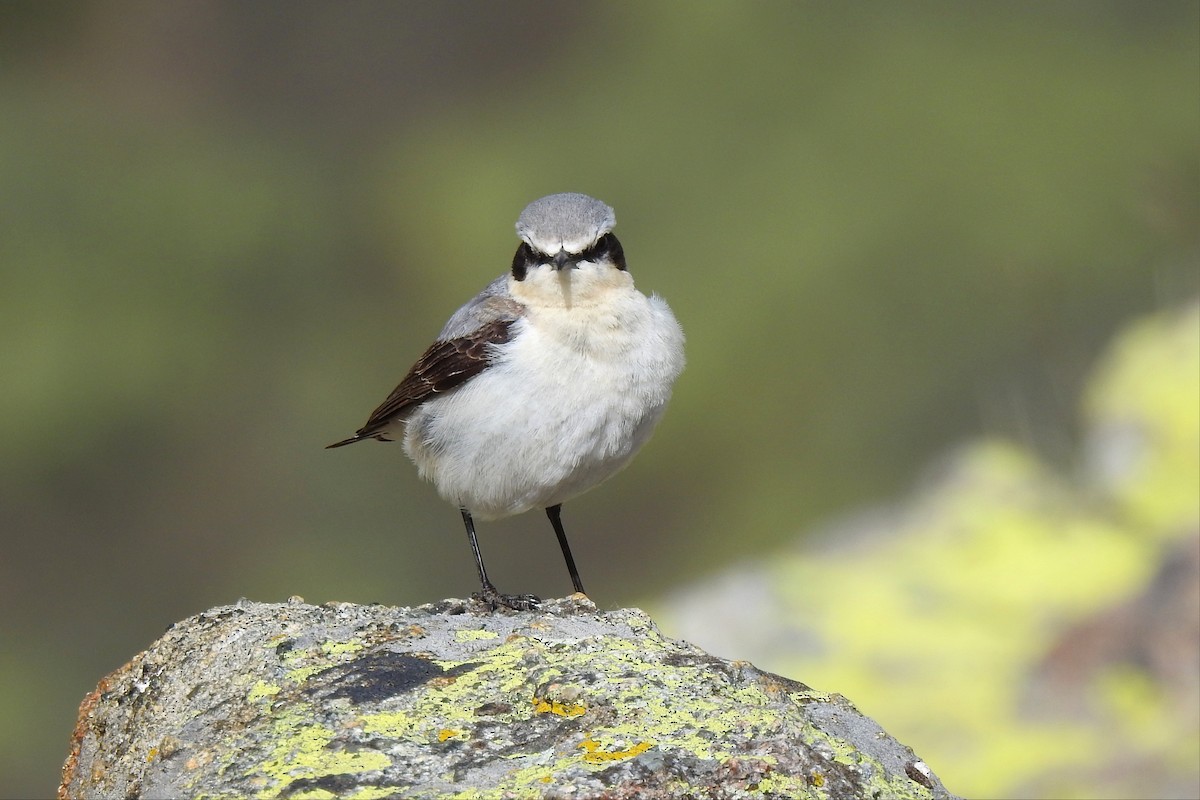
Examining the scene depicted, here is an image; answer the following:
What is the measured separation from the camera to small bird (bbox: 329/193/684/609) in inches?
217

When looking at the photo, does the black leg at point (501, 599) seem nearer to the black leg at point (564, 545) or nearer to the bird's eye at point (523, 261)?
the black leg at point (564, 545)

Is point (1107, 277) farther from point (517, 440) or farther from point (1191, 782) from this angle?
point (517, 440)

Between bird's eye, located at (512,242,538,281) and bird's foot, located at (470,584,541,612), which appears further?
bird's eye, located at (512,242,538,281)

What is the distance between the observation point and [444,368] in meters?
5.93

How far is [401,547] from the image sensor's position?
1141 centimetres

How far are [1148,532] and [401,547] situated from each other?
19.7ft

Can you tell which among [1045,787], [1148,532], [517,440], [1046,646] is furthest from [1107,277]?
[517,440]

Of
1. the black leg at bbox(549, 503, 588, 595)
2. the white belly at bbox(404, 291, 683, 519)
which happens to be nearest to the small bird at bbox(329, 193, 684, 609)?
the white belly at bbox(404, 291, 683, 519)

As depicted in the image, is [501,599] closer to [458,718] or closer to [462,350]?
[462,350]

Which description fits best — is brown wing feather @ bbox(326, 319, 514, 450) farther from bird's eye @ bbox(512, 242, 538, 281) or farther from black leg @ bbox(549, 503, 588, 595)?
black leg @ bbox(549, 503, 588, 595)

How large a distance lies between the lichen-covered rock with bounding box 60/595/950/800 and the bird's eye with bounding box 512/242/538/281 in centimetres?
188

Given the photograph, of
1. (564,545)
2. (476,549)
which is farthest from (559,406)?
(564,545)

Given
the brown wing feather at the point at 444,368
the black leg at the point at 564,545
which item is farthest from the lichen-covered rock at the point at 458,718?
the black leg at the point at 564,545

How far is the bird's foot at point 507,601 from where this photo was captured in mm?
5016
